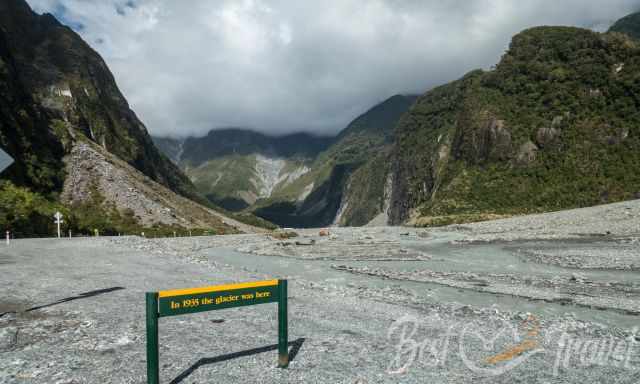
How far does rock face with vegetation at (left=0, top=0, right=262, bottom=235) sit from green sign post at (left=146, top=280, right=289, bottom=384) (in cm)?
4747

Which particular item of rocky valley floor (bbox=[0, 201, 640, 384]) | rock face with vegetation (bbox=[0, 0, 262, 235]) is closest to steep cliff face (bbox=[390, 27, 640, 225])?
rock face with vegetation (bbox=[0, 0, 262, 235])

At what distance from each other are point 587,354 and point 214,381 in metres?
7.48

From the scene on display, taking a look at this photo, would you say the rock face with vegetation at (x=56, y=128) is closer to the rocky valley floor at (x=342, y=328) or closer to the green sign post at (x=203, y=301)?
the rocky valley floor at (x=342, y=328)

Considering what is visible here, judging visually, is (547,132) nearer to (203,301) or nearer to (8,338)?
(203,301)

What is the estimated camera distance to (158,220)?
78.4 metres

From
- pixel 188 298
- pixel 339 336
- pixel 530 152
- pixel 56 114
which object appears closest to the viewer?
pixel 188 298

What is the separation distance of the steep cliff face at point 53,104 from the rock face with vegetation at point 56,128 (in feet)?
0.77

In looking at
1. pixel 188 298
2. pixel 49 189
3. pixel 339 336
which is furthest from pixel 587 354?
pixel 49 189

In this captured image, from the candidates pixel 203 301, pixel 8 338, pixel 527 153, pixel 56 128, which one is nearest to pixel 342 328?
pixel 203 301

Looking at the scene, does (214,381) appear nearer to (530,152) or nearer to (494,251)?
(494,251)

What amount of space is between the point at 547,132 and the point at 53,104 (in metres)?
114

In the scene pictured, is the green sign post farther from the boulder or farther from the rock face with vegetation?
the boulder

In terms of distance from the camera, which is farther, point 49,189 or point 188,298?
point 49,189

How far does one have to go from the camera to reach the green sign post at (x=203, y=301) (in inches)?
227
